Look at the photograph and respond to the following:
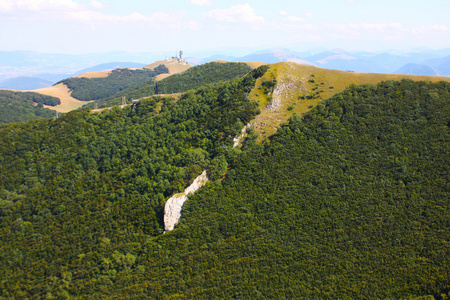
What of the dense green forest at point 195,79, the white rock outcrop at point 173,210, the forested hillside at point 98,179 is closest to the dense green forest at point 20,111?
the dense green forest at point 195,79

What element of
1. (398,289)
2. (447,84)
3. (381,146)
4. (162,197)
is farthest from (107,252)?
(447,84)

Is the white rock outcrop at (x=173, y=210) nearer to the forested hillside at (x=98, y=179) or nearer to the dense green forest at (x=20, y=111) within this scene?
the forested hillside at (x=98, y=179)

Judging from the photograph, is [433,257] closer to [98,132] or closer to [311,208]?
[311,208]

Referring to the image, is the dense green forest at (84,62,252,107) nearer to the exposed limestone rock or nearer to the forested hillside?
the forested hillside

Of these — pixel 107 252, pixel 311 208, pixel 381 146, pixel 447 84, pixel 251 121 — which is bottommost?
pixel 107 252

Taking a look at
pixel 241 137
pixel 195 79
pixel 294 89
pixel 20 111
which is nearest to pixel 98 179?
pixel 241 137
